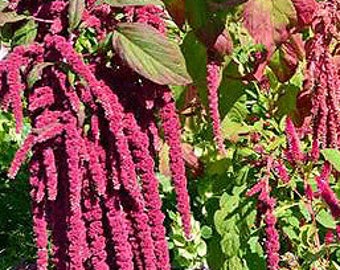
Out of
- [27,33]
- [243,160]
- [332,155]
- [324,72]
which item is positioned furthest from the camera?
[243,160]

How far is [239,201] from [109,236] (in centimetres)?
58

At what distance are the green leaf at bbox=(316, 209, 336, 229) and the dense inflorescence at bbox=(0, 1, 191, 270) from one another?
546 millimetres

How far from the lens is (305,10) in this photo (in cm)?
150

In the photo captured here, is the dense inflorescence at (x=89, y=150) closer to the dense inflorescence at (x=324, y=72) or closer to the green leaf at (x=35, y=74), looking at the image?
the green leaf at (x=35, y=74)

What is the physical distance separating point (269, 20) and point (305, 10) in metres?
0.12

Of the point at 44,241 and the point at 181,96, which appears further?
the point at 181,96

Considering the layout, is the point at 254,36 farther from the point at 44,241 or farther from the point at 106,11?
the point at 44,241

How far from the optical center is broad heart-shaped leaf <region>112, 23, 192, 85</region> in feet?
4.23

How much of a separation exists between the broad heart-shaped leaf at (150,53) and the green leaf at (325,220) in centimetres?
64

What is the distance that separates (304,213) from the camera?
6.14 feet

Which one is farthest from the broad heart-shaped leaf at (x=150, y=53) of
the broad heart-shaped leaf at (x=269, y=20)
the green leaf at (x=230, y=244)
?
the green leaf at (x=230, y=244)

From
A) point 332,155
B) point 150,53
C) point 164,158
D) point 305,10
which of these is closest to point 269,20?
point 305,10

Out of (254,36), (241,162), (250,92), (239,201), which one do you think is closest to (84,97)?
(254,36)

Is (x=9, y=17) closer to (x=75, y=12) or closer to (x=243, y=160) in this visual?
(x=75, y=12)
